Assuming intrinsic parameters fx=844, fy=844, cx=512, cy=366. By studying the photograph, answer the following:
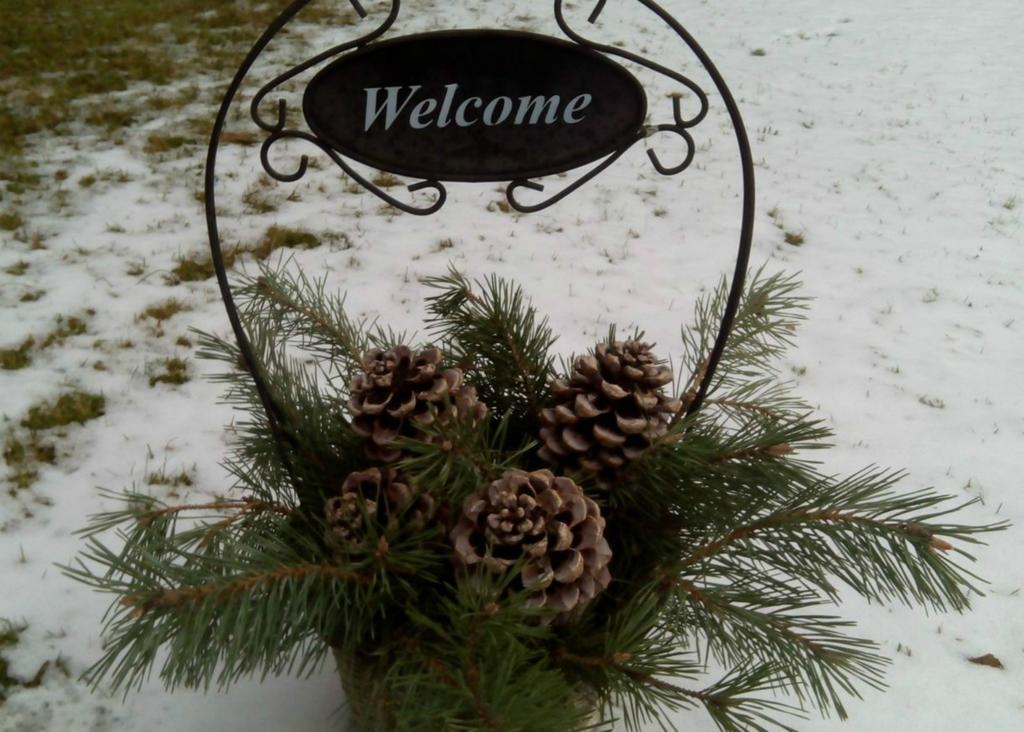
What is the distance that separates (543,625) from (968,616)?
0.93 meters

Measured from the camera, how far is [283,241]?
7.75 feet

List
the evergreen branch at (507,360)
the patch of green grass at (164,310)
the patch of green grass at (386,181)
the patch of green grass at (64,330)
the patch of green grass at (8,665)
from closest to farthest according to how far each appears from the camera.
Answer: the evergreen branch at (507,360)
the patch of green grass at (8,665)
the patch of green grass at (64,330)
the patch of green grass at (164,310)
the patch of green grass at (386,181)

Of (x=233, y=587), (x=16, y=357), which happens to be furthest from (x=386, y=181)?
(x=233, y=587)

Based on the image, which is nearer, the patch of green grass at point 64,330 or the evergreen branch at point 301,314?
the evergreen branch at point 301,314

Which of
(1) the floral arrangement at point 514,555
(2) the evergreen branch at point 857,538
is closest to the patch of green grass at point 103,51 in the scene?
(1) the floral arrangement at point 514,555

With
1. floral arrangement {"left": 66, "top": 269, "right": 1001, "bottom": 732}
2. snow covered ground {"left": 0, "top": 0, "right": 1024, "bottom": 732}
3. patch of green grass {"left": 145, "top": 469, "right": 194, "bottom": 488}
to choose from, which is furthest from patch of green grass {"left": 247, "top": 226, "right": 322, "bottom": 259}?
floral arrangement {"left": 66, "top": 269, "right": 1001, "bottom": 732}

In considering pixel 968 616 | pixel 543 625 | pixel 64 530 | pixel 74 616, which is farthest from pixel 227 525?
pixel 968 616

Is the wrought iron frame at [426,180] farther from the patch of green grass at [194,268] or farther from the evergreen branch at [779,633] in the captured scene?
the patch of green grass at [194,268]

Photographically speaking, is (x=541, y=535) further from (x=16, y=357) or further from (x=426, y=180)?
(x=16, y=357)

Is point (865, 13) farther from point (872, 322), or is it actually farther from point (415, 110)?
point (415, 110)

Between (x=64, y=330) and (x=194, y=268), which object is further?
(x=194, y=268)

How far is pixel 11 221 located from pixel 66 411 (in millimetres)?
1012

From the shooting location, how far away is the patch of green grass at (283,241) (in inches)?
91.4

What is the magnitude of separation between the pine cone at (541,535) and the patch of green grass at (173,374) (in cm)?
124
